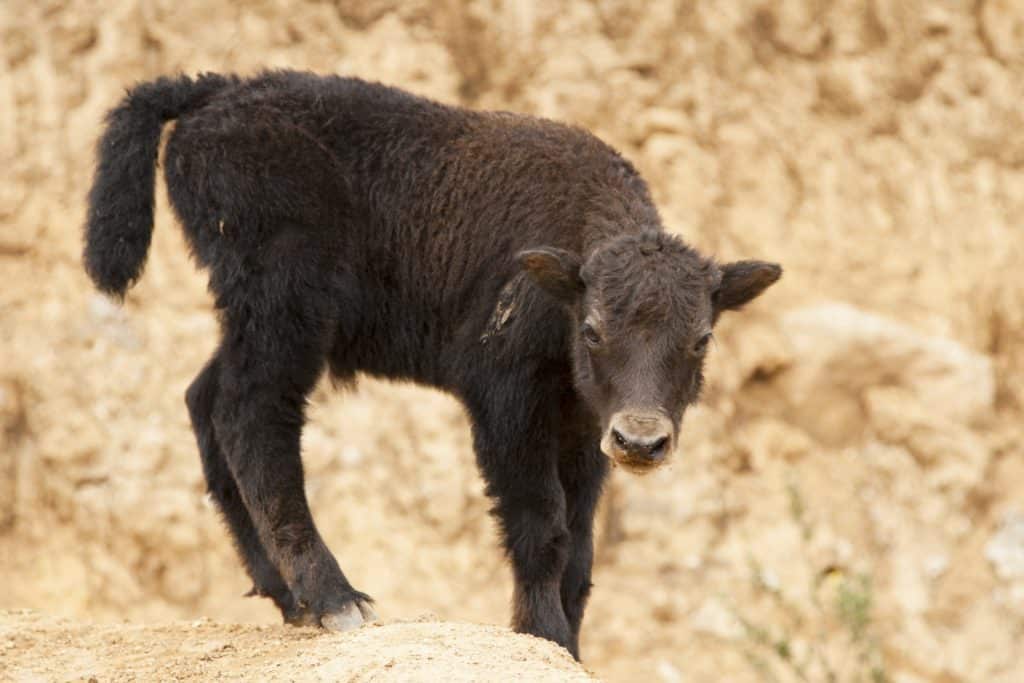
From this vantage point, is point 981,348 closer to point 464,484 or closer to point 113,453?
point 464,484

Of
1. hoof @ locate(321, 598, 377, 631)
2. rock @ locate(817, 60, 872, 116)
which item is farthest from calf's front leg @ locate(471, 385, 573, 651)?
rock @ locate(817, 60, 872, 116)

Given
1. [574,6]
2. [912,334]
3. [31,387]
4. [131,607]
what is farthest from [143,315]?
[912,334]

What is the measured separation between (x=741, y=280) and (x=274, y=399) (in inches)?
80.2

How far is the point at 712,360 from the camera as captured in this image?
459 inches

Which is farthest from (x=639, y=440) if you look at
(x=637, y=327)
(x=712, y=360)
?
(x=712, y=360)

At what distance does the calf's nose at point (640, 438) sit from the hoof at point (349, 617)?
4.32 feet

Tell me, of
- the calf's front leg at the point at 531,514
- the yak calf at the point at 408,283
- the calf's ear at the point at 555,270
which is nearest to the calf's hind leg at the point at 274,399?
the yak calf at the point at 408,283

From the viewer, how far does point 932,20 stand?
12.5 meters

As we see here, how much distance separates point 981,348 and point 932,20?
266 centimetres

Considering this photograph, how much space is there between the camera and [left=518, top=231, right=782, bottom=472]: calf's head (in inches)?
228

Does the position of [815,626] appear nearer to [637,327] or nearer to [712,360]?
[712,360]

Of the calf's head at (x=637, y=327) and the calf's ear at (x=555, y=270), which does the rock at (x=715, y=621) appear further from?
Answer: the calf's ear at (x=555, y=270)

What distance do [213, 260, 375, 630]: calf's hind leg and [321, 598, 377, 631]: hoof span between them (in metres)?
0.20

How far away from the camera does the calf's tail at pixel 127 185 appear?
6809 mm
